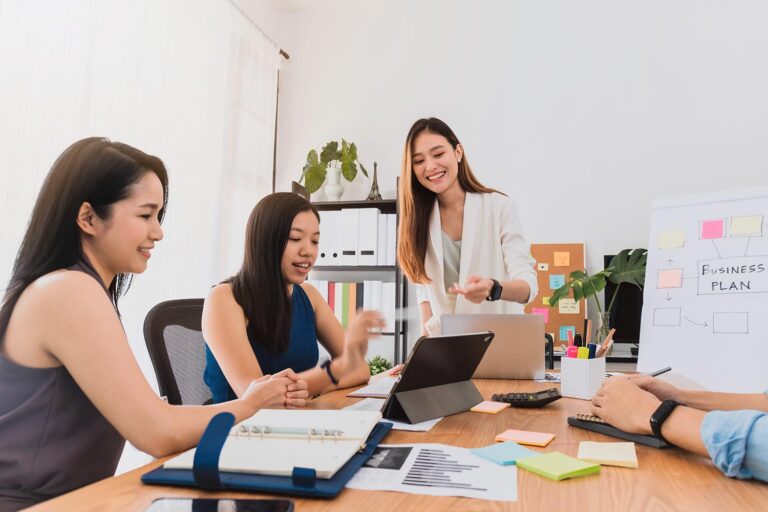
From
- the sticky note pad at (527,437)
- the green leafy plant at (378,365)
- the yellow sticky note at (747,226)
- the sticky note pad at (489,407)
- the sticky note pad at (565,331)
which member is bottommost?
the green leafy plant at (378,365)

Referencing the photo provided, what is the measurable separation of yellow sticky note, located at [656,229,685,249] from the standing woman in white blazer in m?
0.47

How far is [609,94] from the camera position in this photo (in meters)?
3.21

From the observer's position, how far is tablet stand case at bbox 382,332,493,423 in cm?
98

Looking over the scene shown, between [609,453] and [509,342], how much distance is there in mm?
728

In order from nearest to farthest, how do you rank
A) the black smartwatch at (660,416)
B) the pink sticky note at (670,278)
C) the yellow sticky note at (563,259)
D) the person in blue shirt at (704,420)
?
the person in blue shirt at (704,420) < the black smartwatch at (660,416) < the pink sticky note at (670,278) < the yellow sticky note at (563,259)

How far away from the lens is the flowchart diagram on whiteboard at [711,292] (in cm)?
158

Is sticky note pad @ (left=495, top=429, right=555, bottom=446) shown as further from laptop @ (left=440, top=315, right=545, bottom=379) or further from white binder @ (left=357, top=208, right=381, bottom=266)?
white binder @ (left=357, top=208, right=381, bottom=266)

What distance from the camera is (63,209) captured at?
3.09 feet

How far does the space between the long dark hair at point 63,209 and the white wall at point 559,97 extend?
263 cm

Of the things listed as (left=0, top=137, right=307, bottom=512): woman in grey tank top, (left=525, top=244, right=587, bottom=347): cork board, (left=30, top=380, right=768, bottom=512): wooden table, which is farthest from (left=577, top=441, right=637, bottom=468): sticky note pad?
(left=525, top=244, right=587, bottom=347): cork board

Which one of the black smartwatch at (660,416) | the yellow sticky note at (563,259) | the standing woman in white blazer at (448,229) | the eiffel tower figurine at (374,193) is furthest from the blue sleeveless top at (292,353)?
the yellow sticky note at (563,259)

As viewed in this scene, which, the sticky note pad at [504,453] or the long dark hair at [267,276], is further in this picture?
the long dark hair at [267,276]

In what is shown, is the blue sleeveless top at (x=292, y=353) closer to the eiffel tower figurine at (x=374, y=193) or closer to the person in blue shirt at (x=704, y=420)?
the person in blue shirt at (x=704, y=420)

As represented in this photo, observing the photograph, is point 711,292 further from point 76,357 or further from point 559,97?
point 559,97
